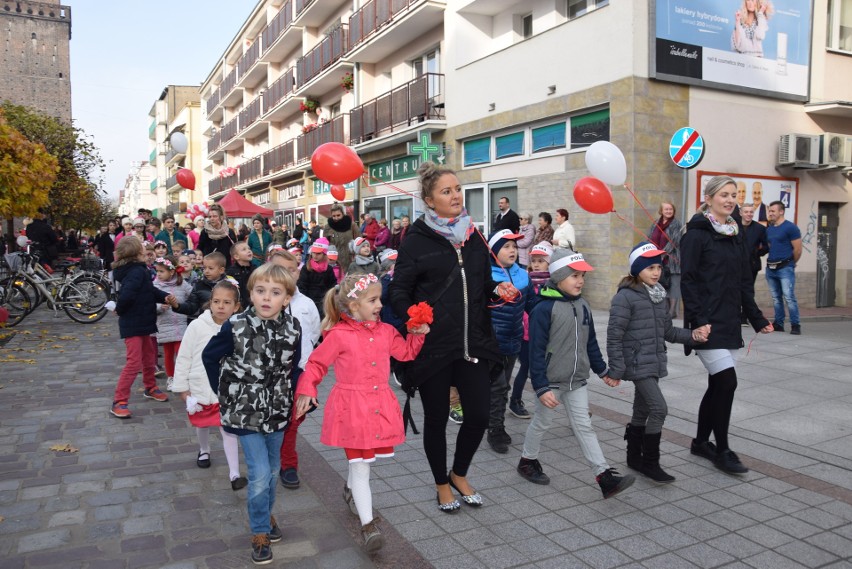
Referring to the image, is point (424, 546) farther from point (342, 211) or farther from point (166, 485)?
point (342, 211)

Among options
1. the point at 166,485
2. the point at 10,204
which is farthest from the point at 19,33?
the point at 166,485

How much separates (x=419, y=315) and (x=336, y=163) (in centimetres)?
318

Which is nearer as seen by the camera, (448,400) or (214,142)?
(448,400)

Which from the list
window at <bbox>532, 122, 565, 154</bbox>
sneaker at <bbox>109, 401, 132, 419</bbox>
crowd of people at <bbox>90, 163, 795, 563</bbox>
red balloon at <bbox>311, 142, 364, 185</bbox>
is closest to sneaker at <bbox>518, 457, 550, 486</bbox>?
crowd of people at <bbox>90, 163, 795, 563</bbox>

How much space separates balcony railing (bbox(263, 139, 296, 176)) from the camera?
103 ft

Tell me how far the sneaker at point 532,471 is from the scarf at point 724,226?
200 centimetres

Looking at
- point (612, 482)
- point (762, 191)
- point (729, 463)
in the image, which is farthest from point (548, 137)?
point (612, 482)

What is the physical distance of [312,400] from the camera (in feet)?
11.5

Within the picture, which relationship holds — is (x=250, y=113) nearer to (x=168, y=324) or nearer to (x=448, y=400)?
(x=168, y=324)

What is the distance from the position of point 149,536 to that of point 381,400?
4.83ft

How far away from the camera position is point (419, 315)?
11.4 ft

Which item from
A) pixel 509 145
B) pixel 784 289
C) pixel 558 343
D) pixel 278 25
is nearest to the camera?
pixel 558 343

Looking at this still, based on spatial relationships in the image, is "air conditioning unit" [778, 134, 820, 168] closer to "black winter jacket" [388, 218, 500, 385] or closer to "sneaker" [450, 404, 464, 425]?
"sneaker" [450, 404, 464, 425]

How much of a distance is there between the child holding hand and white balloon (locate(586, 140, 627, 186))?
11.8 feet
